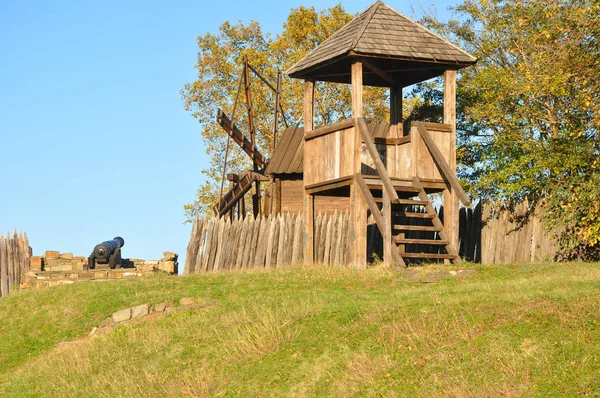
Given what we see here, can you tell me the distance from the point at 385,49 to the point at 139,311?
9.13 meters

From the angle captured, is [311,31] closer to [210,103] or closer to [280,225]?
[210,103]

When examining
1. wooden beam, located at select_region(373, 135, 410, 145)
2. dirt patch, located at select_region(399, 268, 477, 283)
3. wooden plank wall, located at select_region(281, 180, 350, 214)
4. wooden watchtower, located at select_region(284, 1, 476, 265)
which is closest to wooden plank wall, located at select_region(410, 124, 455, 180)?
wooden watchtower, located at select_region(284, 1, 476, 265)

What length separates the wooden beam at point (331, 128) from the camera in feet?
70.4

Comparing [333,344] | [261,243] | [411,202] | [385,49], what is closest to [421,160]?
[411,202]

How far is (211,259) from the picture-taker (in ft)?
79.7

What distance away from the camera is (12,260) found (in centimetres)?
2747

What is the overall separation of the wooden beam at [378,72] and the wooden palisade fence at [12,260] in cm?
1293

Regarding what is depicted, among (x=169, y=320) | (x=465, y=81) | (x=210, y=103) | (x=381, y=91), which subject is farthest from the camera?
(x=210, y=103)

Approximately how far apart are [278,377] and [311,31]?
29171 mm

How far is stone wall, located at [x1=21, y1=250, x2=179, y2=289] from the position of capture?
26.0 meters

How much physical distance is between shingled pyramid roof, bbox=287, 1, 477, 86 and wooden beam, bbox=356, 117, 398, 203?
182 cm

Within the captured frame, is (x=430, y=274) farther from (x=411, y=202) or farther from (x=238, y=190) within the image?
Result: (x=238, y=190)

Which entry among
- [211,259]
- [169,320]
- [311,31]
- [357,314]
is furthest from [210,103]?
[357,314]

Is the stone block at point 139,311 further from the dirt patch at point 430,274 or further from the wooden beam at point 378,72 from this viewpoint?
the wooden beam at point 378,72
